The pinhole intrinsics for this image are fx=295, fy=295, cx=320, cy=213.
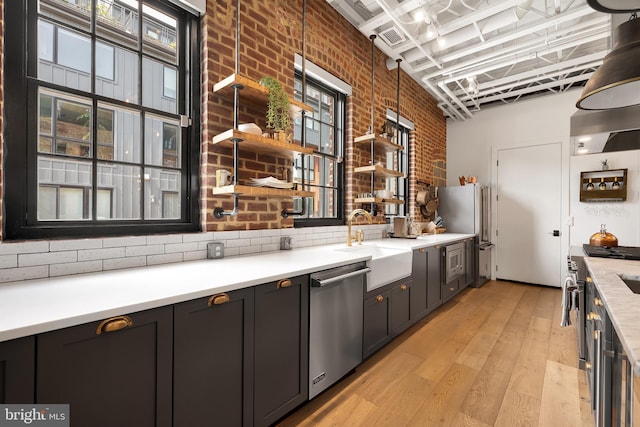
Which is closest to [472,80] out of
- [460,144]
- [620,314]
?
[460,144]

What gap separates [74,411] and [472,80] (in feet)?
16.1

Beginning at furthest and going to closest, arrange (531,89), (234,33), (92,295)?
(531,89) < (234,33) < (92,295)

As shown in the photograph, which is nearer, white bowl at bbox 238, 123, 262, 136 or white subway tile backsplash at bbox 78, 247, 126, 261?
white subway tile backsplash at bbox 78, 247, 126, 261

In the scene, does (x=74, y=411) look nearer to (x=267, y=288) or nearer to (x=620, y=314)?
(x=267, y=288)

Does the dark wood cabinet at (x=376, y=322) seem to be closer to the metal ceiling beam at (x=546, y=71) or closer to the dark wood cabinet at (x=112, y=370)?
the dark wood cabinet at (x=112, y=370)

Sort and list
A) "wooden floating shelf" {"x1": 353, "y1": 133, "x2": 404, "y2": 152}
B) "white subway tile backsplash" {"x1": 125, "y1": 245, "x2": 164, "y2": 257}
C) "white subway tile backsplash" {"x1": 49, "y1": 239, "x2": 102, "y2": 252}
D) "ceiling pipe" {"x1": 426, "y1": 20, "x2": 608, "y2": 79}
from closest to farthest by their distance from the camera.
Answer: "white subway tile backsplash" {"x1": 49, "y1": 239, "x2": 102, "y2": 252}
"white subway tile backsplash" {"x1": 125, "y1": 245, "x2": 164, "y2": 257}
"ceiling pipe" {"x1": 426, "y1": 20, "x2": 608, "y2": 79}
"wooden floating shelf" {"x1": 353, "y1": 133, "x2": 404, "y2": 152}

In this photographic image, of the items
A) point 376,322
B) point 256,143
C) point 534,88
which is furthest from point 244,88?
point 534,88

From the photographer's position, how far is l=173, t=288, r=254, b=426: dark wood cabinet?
119cm

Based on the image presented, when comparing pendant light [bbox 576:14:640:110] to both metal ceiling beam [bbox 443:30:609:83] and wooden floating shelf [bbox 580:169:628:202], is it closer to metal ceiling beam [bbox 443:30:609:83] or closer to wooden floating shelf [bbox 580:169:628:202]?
metal ceiling beam [bbox 443:30:609:83]

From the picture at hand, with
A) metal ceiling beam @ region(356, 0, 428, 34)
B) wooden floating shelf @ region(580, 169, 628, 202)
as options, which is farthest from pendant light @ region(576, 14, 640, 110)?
wooden floating shelf @ region(580, 169, 628, 202)

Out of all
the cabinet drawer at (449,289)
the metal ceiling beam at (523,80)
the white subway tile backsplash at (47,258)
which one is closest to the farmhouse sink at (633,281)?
the cabinet drawer at (449,289)

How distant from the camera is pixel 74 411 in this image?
0.95 meters

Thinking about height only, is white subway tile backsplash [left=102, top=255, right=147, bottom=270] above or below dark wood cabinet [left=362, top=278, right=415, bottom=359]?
above

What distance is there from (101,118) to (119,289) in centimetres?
111
